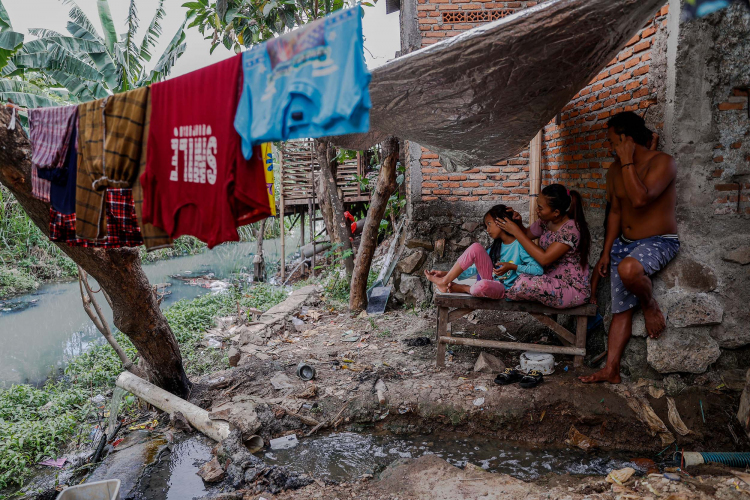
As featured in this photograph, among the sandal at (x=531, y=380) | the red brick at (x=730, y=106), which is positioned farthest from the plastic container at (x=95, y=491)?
the red brick at (x=730, y=106)

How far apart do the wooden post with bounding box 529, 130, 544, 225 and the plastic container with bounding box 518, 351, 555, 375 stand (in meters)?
1.81

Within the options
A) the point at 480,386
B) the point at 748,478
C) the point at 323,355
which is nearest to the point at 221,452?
the point at 323,355

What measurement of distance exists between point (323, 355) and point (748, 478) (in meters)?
3.46

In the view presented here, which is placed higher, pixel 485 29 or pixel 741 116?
pixel 485 29

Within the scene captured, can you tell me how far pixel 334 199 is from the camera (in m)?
6.97

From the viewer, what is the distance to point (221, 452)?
318 cm

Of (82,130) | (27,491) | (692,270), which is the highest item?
(82,130)

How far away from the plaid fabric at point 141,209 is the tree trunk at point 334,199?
15.4ft

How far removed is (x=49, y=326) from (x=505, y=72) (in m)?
9.87

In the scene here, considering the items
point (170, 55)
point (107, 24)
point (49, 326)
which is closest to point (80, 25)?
point (107, 24)

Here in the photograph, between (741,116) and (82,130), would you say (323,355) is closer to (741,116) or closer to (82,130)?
(82,130)

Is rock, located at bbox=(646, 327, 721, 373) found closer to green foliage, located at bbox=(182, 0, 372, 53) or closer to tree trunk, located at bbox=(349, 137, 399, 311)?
tree trunk, located at bbox=(349, 137, 399, 311)

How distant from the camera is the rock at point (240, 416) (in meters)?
3.42

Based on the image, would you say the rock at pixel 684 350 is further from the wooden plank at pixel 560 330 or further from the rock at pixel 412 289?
the rock at pixel 412 289
